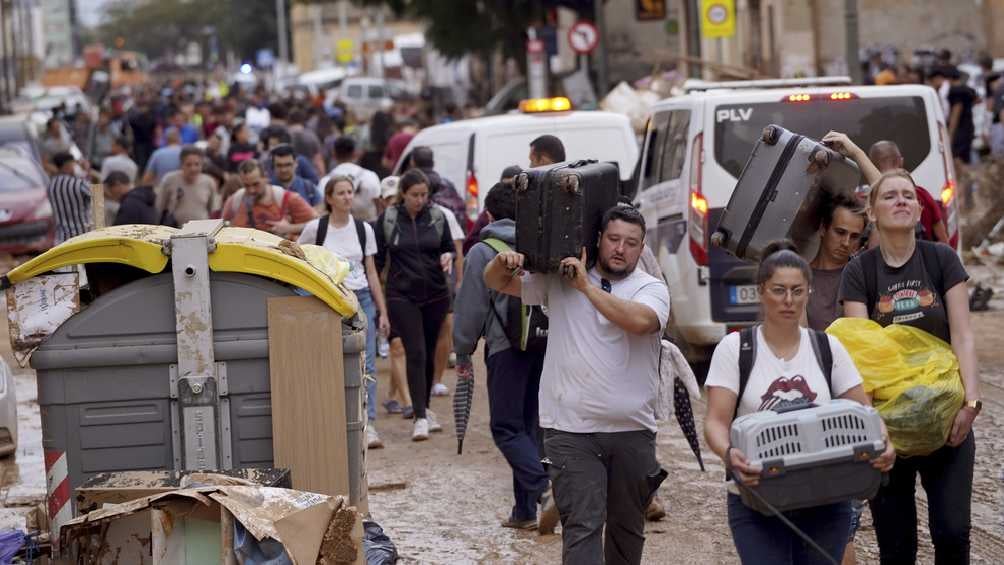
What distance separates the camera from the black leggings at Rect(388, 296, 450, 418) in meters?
10.2

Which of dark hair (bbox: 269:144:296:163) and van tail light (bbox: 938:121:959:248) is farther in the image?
dark hair (bbox: 269:144:296:163)

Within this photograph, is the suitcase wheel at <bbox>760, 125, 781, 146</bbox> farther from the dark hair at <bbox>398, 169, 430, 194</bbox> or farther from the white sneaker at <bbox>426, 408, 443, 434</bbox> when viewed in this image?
Answer: the white sneaker at <bbox>426, 408, 443, 434</bbox>

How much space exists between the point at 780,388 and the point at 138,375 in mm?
2488

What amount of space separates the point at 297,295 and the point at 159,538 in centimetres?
107

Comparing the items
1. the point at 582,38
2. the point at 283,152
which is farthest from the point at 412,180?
the point at 582,38

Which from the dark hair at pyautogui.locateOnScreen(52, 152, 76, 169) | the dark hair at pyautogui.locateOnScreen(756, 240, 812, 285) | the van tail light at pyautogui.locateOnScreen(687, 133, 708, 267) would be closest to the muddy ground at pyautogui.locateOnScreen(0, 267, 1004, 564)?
the van tail light at pyautogui.locateOnScreen(687, 133, 708, 267)

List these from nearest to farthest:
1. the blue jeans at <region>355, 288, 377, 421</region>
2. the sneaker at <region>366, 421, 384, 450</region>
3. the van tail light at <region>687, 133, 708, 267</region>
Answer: the sneaker at <region>366, 421, 384, 450</region>, the blue jeans at <region>355, 288, 377, 421</region>, the van tail light at <region>687, 133, 708, 267</region>

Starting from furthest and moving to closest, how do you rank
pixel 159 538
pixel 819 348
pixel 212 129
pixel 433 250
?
pixel 212 129 → pixel 433 250 → pixel 159 538 → pixel 819 348

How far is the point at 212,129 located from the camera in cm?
2995

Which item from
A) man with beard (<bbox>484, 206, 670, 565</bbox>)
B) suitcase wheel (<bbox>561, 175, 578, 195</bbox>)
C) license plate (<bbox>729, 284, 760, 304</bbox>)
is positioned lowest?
license plate (<bbox>729, 284, 760, 304</bbox>)

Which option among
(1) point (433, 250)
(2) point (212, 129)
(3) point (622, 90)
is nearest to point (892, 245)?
(1) point (433, 250)

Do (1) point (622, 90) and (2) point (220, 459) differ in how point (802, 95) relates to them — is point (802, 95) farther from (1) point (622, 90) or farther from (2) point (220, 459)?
(1) point (622, 90)

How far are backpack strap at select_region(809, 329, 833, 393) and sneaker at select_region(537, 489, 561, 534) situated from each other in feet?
9.16

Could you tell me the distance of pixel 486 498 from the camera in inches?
343
